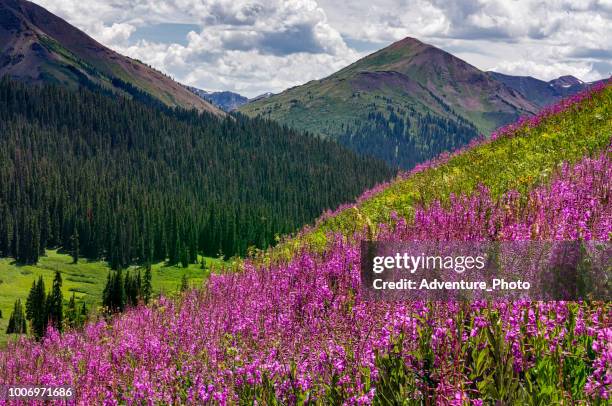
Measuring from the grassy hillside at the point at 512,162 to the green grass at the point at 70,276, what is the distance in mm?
108431

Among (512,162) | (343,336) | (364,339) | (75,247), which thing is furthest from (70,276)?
(364,339)

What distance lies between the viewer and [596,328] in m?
4.89

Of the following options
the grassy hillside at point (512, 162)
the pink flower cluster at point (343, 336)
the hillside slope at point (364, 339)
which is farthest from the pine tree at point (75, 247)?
the pink flower cluster at point (343, 336)

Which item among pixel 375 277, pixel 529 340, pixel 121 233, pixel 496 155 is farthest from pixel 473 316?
pixel 121 233

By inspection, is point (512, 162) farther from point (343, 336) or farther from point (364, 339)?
point (364, 339)

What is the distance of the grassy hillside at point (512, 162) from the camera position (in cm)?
1426

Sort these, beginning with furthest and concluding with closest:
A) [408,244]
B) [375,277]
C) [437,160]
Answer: [437,160] < [408,244] < [375,277]

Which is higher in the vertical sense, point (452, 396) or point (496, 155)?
point (496, 155)

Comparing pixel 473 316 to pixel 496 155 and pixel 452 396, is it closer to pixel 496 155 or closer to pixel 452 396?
pixel 452 396

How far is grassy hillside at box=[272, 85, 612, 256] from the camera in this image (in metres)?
14.3

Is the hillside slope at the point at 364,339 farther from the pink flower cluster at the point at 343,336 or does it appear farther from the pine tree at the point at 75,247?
the pine tree at the point at 75,247

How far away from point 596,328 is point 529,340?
1.86 feet

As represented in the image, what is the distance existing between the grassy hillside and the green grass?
108431mm

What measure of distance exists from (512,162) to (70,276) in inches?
5871
